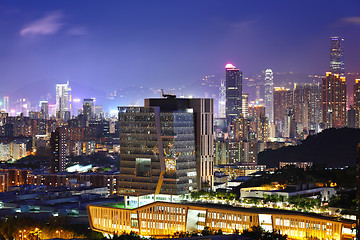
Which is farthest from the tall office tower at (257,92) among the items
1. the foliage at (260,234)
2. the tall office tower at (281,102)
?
the foliage at (260,234)

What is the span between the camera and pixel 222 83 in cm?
15462

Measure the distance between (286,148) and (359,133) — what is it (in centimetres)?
1122

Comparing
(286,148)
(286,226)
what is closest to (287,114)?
(286,148)

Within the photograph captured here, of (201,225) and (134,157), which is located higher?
(134,157)

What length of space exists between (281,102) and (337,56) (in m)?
32.4

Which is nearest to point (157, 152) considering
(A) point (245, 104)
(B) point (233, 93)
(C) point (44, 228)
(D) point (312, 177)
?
(C) point (44, 228)

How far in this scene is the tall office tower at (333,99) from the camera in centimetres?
14075

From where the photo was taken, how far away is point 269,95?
7023 inches

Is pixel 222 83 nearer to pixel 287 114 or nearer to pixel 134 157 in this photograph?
pixel 287 114

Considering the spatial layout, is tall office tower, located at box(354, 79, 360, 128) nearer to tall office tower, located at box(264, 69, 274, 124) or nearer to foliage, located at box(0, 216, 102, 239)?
tall office tower, located at box(264, 69, 274, 124)

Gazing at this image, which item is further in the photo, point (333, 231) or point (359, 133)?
point (359, 133)

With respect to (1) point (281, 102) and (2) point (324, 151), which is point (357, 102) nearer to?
(2) point (324, 151)

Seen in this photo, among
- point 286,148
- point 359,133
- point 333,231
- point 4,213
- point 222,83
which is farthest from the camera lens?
point 222,83

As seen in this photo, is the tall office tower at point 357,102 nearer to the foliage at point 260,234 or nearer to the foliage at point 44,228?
the foliage at point 44,228
